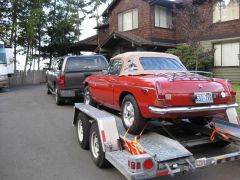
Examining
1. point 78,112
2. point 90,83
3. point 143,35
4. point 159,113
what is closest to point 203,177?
point 159,113

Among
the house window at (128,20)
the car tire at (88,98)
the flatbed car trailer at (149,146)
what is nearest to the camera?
the flatbed car trailer at (149,146)

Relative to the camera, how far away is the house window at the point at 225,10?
774 inches

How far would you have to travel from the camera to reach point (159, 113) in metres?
5.01

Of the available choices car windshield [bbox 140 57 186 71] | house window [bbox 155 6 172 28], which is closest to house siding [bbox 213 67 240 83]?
house window [bbox 155 6 172 28]

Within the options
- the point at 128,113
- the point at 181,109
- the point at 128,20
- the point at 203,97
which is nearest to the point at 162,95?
the point at 181,109

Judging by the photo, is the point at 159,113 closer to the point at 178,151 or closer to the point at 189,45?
the point at 178,151

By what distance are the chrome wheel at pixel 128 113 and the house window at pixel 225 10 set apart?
1573 cm

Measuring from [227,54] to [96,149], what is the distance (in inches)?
651

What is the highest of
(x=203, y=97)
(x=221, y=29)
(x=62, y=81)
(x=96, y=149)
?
(x=221, y=29)

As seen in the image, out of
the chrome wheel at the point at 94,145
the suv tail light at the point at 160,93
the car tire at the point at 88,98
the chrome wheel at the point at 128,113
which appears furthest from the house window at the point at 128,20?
the suv tail light at the point at 160,93

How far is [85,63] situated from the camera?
1238cm

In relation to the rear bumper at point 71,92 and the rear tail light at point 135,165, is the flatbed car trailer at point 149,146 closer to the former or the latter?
the rear tail light at point 135,165

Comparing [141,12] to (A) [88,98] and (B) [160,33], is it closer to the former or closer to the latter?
(B) [160,33]

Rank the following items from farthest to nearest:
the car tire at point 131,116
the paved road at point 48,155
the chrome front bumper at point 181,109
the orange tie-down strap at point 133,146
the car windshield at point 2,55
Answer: the car windshield at point 2,55 → the car tire at point 131,116 → the paved road at point 48,155 → the chrome front bumper at point 181,109 → the orange tie-down strap at point 133,146
